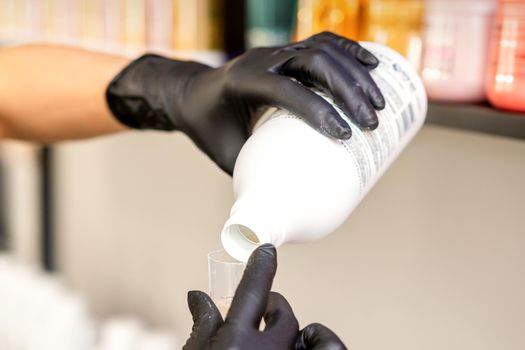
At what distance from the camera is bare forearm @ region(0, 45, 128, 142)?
118 centimetres

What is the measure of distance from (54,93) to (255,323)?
2.43ft

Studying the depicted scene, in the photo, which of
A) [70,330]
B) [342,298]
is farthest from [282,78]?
[70,330]

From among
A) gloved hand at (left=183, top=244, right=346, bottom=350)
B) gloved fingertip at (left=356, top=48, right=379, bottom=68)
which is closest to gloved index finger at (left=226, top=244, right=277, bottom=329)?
gloved hand at (left=183, top=244, right=346, bottom=350)

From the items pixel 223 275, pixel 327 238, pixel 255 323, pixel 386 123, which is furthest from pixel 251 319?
pixel 327 238

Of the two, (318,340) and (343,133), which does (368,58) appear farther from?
(318,340)

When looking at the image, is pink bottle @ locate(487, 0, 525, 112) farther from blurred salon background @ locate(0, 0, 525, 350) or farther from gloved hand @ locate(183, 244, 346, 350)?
gloved hand @ locate(183, 244, 346, 350)

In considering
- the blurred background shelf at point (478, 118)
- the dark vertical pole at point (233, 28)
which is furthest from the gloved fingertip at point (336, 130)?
the dark vertical pole at point (233, 28)

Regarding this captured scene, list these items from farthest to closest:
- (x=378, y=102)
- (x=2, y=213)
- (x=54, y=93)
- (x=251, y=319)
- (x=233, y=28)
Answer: (x=2, y=213) < (x=233, y=28) < (x=54, y=93) < (x=378, y=102) < (x=251, y=319)

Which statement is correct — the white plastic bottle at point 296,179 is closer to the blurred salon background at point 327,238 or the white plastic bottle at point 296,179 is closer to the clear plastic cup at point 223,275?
the clear plastic cup at point 223,275

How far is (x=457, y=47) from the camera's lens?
889 mm

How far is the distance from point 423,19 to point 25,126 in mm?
726

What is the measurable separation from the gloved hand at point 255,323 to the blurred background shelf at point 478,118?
12.3 inches

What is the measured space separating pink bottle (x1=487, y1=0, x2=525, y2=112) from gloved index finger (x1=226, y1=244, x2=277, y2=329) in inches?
13.8

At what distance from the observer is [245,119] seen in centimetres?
90
